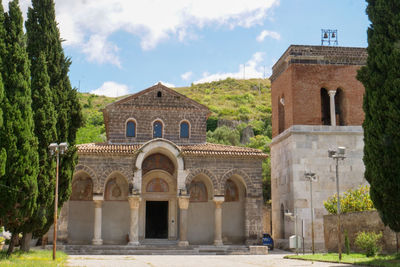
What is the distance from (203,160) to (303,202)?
20.0 feet

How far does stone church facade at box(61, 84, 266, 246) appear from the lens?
86.7ft

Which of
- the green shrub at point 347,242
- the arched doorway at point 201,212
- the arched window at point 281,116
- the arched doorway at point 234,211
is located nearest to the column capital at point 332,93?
the arched window at point 281,116

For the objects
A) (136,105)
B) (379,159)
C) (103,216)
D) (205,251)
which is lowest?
(205,251)

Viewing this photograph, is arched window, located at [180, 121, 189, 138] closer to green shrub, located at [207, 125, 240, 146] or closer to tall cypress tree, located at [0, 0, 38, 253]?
tall cypress tree, located at [0, 0, 38, 253]

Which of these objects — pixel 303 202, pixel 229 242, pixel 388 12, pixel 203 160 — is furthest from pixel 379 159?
pixel 229 242

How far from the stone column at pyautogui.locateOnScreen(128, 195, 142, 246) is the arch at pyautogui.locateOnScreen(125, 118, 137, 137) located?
15.9 ft

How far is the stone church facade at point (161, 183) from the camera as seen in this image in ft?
86.7

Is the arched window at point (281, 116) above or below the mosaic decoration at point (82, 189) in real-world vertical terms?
above

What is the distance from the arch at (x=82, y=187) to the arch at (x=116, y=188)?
0.99m

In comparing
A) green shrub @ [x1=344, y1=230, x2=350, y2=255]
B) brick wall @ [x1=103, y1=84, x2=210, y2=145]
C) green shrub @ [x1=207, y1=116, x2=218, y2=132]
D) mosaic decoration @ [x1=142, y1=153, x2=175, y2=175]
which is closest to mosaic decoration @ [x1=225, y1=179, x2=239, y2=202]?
brick wall @ [x1=103, y1=84, x2=210, y2=145]

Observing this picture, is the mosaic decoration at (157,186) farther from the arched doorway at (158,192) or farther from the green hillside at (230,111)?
the green hillside at (230,111)

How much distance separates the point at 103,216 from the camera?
28.0m

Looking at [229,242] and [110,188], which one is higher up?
[110,188]

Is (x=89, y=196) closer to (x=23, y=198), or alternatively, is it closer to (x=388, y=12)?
(x=23, y=198)
